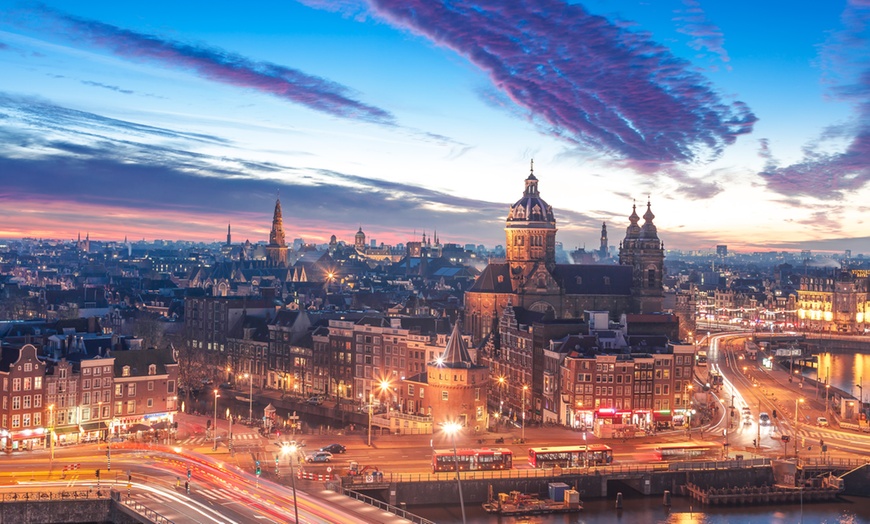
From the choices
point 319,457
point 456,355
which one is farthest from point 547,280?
point 319,457

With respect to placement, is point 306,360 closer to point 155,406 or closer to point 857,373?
point 155,406

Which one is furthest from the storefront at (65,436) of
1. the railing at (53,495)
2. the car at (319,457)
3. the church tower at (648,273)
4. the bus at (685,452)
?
the church tower at (648,273)

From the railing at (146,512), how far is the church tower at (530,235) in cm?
8507

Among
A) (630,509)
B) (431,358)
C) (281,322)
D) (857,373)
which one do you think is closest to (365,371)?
(431,358)

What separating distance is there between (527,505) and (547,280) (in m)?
65.8

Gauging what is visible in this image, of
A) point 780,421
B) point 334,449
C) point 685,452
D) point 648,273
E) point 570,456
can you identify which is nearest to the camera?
point 570,456

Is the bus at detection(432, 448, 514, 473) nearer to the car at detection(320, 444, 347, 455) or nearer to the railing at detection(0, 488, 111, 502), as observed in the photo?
the car at detection(320, 444, 347, 455)

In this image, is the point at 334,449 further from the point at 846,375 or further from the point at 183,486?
the point at 846,375

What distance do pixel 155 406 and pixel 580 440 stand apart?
138ft

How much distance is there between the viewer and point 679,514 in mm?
79188

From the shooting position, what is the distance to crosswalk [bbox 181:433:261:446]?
88.4m

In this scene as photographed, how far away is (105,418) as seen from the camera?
94750 mm

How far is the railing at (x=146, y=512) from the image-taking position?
6175 cm

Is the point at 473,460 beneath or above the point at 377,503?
above
